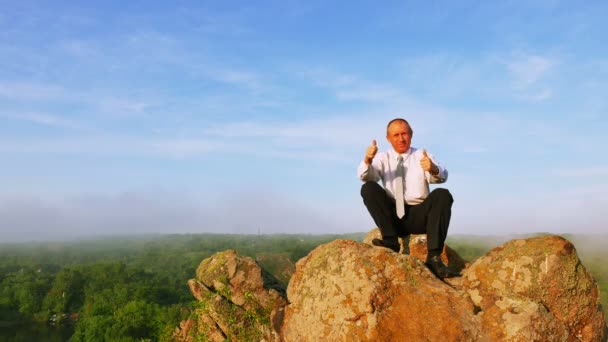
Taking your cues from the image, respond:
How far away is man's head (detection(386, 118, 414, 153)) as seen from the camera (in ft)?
28.4

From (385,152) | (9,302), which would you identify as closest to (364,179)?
(385,152)

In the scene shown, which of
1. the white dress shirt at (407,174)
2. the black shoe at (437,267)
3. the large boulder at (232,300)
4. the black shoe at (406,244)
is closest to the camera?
the black shoe at (437,267)

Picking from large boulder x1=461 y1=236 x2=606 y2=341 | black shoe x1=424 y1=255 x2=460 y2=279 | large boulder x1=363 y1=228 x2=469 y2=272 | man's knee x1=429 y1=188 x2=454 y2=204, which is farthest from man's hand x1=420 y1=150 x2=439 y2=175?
large boulder x1=363 y1=228 x2=469 y2=272

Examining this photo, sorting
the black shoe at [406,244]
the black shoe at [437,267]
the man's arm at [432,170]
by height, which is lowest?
the black shoe at [437,267]

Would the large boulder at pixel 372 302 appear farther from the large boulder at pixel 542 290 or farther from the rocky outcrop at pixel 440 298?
the large boulder at pixel 542 290

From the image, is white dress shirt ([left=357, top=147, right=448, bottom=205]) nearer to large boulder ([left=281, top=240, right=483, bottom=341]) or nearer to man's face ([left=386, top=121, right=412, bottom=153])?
man's face ([left=386, top=121, right=412, bottom=153])

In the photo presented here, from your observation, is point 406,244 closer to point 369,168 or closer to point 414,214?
point 414,214

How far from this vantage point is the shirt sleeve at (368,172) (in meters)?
Answer: 8.30

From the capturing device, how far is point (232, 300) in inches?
456

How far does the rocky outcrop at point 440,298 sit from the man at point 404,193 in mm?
791

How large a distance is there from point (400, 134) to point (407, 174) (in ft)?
Answer: 2.31

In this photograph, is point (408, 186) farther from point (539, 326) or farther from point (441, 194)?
point (539, 326)

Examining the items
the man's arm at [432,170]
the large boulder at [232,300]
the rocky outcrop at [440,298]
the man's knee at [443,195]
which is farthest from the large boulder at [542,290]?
the large boulder at [232,300]

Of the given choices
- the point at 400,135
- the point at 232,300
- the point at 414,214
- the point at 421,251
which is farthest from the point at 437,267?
the point at 232,300
